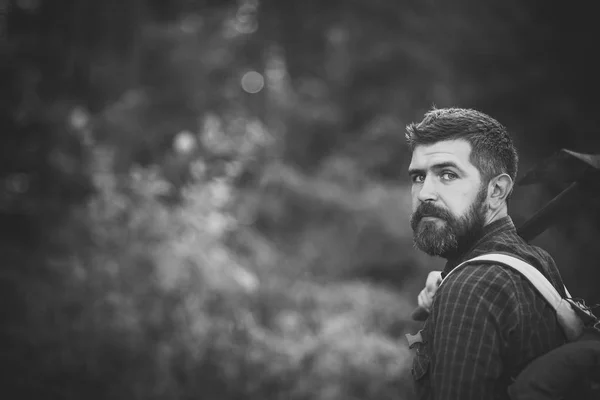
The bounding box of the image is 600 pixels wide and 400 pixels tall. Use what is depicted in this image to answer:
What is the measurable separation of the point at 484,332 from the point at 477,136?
73 centimetres

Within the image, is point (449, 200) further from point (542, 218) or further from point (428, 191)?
point (542, 218)

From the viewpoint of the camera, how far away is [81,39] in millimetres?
6859

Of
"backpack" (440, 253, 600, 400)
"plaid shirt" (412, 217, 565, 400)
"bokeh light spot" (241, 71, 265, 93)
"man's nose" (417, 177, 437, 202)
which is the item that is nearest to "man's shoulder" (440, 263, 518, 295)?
"plaid shirt" (412, 217, 565, 400)

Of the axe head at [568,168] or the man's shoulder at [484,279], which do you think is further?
the axe head at [568,168]

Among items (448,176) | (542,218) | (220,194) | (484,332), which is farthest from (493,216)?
(220,194)

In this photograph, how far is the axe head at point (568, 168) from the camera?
68.2 inches

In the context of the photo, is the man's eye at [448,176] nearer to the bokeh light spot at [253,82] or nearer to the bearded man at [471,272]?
the bearded man at [471,272]

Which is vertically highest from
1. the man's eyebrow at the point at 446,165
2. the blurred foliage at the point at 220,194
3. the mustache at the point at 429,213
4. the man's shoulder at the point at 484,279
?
the blurred foliage at the point at 220,194

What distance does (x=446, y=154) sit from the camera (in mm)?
1827

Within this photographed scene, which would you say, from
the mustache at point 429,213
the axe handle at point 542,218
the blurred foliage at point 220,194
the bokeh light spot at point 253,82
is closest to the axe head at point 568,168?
the axe handle at point 542,218

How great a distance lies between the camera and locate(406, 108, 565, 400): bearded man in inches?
56.8

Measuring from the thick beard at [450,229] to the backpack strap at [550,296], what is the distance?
232mm

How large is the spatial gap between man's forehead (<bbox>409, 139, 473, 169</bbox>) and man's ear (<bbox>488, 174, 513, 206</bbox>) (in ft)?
0.42

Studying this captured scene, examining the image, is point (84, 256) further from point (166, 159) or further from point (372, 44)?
point (372, 44)
